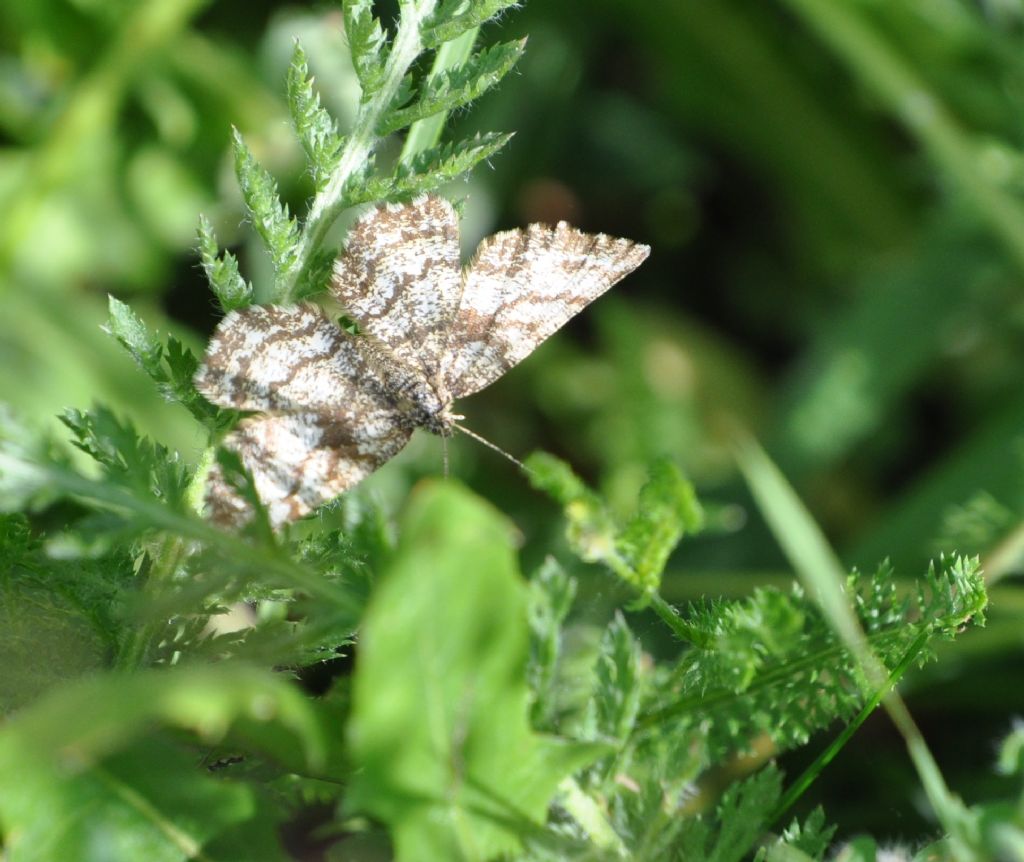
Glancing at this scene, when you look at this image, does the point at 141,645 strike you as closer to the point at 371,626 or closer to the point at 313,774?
the point at 313,774

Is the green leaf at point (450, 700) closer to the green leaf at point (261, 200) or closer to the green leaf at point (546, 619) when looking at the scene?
the green leaf at point (546, 619)

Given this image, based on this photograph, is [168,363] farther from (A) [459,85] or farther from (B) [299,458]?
(A) [459,85]

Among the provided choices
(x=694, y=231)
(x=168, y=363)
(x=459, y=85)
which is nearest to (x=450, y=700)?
(x=168, y=363)

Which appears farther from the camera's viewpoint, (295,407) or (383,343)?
(383,343)

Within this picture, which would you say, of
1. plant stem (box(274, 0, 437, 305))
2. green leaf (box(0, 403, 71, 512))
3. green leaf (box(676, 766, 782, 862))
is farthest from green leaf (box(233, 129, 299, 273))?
green leaf (box(676, 766, 782, 862))

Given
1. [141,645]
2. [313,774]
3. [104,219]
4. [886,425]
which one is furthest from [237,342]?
[886,425]

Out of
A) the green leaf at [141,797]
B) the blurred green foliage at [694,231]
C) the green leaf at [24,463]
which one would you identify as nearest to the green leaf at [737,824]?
→ the green leaf at [141,797]
